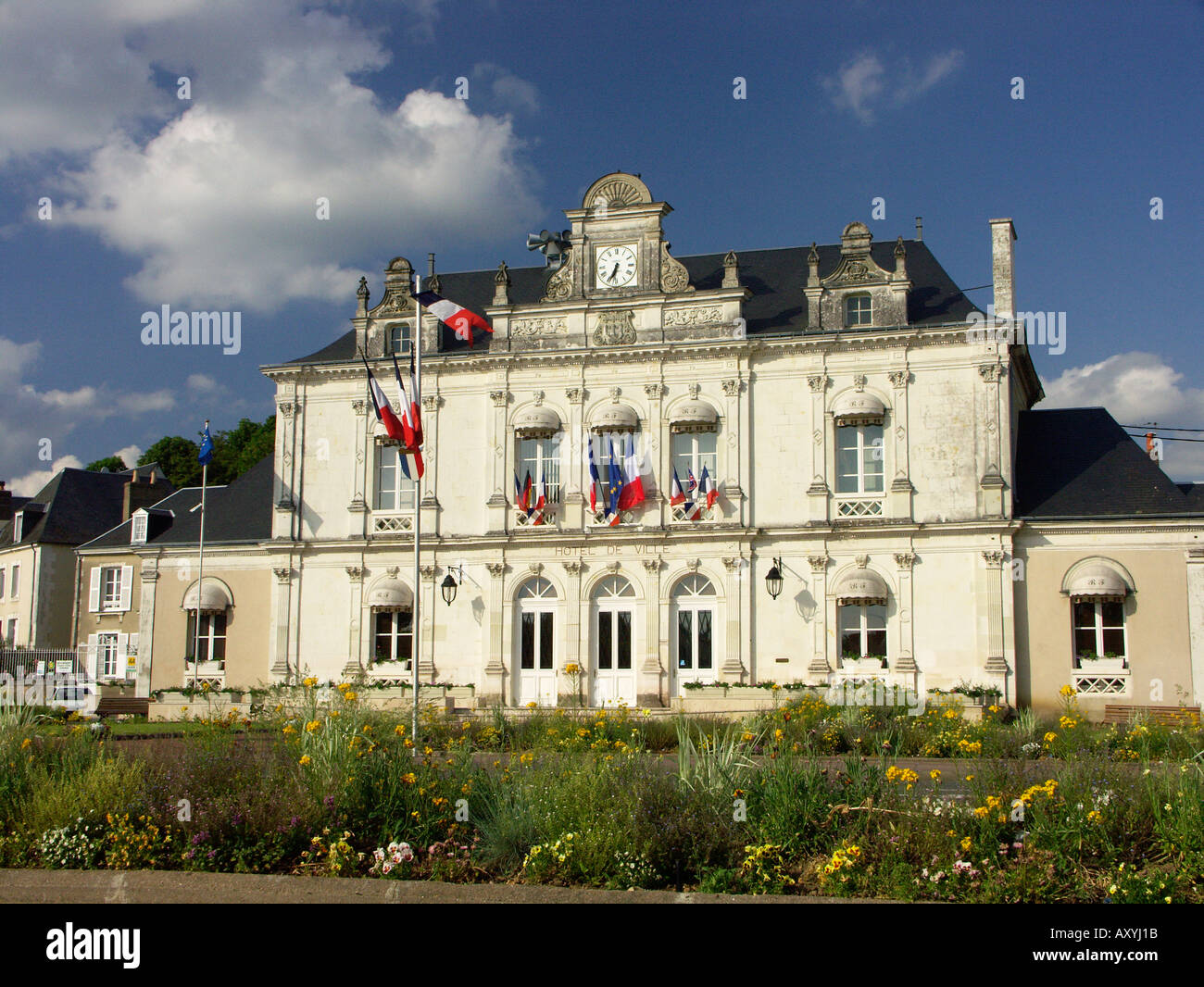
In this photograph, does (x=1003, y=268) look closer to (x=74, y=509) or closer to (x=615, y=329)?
(x=615, y=329)

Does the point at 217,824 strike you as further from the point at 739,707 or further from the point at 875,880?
the point at 739,707

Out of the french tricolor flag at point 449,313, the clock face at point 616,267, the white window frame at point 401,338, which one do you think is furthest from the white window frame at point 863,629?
the white window frame at point 401,338

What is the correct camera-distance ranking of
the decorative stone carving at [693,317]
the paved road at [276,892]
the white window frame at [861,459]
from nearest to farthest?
the paved road at [276,892] → the white window frame at [861,459] → the decorative stone carving at [693,317]

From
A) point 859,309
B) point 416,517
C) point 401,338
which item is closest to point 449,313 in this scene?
point 416,517

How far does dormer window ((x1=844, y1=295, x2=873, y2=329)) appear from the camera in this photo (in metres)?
30.0

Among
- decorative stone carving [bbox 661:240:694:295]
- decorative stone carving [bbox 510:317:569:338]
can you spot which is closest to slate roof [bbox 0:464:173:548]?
decorative stone carving [bbox 510:317:569:338]

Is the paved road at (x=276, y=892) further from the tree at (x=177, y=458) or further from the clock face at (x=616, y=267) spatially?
the tree at (x=177, y=458)

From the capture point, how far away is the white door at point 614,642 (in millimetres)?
30266

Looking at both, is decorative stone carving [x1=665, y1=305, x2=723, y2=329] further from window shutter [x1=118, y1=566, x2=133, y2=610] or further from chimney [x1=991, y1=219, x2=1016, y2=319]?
window shutter [x1=118, y1=566, x2=133, y2=610]

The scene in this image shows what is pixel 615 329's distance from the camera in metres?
31.4

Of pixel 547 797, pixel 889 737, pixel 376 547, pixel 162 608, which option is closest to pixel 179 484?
pixel 162 608

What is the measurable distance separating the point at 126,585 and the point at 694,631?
24.5m

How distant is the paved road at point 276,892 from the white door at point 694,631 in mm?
21406
